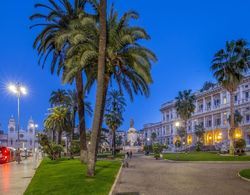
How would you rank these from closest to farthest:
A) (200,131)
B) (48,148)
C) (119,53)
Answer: (119,53) < (48,148) < (200,131)

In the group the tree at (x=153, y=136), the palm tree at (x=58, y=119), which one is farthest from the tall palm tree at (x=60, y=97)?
the tree at (x=153, y=136)

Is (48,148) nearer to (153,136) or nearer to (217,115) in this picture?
(217,115)

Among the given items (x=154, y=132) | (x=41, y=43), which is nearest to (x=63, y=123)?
(x=41, y=43)

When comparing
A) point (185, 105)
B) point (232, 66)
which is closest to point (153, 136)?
point (185, 105)

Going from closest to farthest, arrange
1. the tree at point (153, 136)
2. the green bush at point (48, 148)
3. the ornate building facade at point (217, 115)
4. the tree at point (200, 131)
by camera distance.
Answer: the green bush at point (48, 148)
the ornate building facade at point (217, 115)
the tree at point (200, 131)
the tree at point (153, 136)

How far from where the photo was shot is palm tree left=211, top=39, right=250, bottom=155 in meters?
52.8

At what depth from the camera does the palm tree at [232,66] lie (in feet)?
173

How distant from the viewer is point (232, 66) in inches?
2100

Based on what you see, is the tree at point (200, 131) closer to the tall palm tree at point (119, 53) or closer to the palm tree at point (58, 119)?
the palm tree at point (58, 119)

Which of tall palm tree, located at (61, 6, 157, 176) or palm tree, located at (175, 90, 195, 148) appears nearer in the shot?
tall palm tree, located at (61, 6, 157, 176)

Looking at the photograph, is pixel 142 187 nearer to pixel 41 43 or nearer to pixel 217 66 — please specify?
pixel 41 43

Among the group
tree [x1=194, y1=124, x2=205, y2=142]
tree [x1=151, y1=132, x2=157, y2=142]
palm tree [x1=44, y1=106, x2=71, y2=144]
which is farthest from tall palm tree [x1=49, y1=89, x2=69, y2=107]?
tree [x1=151, y1=132, x2=157, y2=142]

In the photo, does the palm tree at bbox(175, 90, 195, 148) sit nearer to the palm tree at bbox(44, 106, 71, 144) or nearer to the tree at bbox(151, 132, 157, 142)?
the palm tree at bbox(44, 106, 71, 144)

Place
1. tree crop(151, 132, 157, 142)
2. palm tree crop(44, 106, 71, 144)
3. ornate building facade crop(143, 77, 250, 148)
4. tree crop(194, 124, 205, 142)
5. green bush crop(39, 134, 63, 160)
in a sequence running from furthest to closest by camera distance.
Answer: tree crop(151, 132, 157, 142), tree crop(194, 124, 205, 142), ornate building facade crop(143, 77, 250, 148), palm tree crop(44, 106, 71, 144), green bush crop(39, 134, 63, 160)
